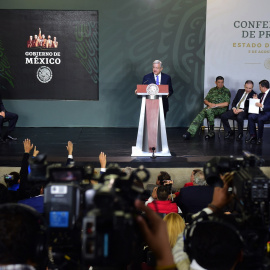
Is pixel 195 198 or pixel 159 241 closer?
pixel 159 241

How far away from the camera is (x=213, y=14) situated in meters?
8.79

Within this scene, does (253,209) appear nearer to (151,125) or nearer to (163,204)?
(163,204)

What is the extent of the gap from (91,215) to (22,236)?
49 centimetres

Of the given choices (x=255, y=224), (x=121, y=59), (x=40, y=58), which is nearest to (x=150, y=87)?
(x=121, y=59)

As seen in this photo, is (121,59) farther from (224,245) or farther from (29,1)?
(224,245)

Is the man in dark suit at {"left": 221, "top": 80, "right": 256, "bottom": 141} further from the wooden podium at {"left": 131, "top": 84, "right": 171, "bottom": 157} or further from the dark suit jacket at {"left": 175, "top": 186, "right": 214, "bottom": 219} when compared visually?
the dark suit jacket at {"left": 175, "top": 186, "right": 214, "bottom": 219}

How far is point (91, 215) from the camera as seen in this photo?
1.49m

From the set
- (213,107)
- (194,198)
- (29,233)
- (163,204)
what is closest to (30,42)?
(213,107)

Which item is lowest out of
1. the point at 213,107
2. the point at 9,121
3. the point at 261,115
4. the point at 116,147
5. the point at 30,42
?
the point at 116,147

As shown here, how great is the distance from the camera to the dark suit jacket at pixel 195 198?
4051 millimetres

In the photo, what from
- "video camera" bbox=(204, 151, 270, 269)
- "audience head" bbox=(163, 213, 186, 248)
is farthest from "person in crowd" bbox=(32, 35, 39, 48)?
"video camera" bbox=(204, 151, 270, 269)

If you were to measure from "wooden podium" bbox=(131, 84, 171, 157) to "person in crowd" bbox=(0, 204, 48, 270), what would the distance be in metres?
4.46

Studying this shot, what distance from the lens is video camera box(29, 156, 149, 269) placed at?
4.90 feet

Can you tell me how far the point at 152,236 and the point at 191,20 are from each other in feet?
25.4
